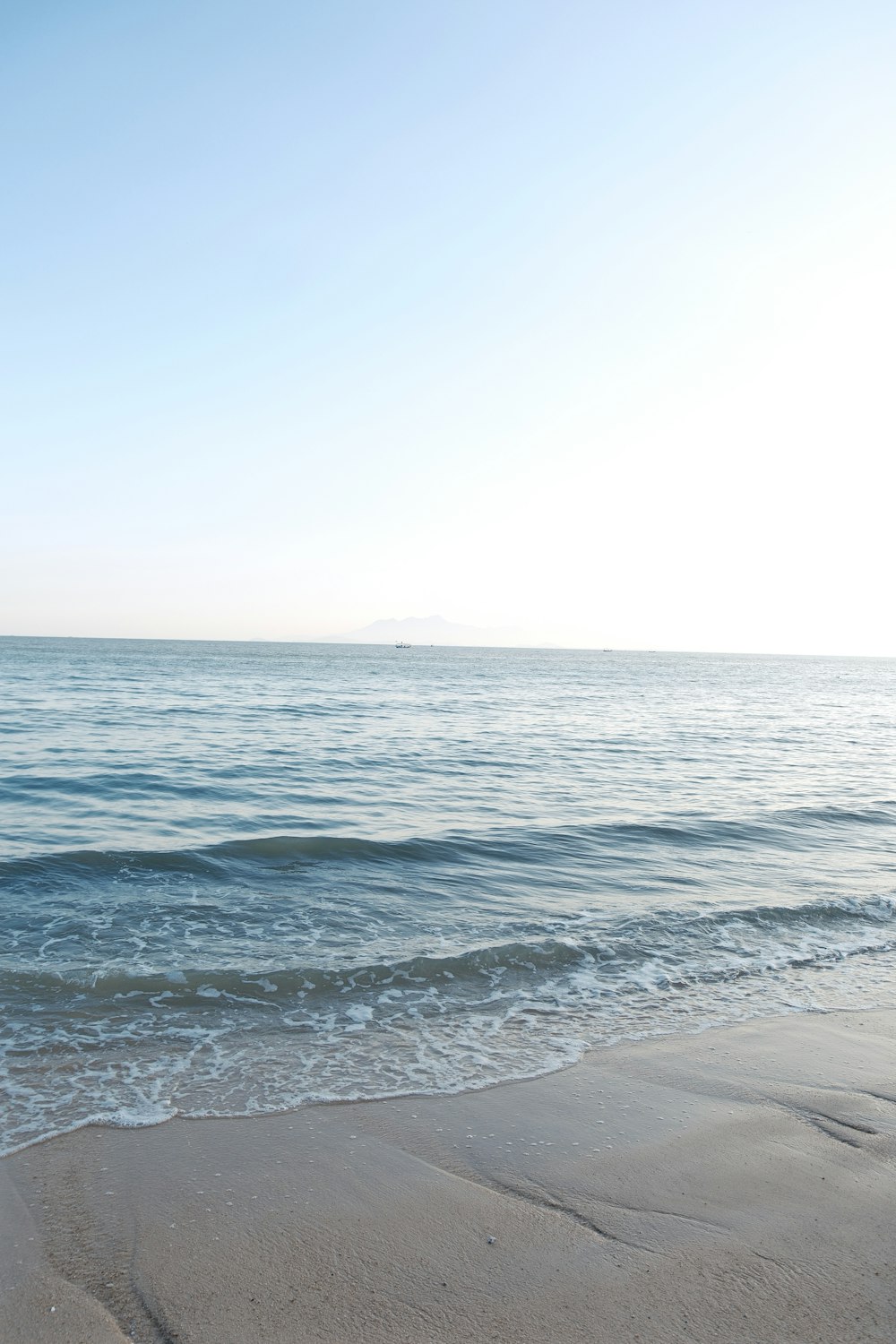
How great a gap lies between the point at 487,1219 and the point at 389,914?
5.97 metres

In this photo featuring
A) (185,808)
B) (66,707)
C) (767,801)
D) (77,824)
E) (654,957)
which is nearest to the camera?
(654,957)

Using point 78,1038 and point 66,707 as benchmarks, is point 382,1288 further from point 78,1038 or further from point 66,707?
point 66,707

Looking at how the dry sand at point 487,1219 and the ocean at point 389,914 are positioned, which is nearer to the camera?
the dry sand at point 487,1219

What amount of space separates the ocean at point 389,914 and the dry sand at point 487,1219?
63cm

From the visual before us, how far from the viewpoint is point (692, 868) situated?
13.0 m

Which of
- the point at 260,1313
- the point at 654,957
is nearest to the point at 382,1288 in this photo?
the point at 260,1313

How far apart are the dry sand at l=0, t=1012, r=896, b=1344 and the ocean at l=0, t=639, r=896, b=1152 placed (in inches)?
24.7

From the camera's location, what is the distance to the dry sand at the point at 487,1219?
371cm

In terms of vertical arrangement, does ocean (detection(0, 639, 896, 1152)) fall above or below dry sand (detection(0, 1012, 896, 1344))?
below

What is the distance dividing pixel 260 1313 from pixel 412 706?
133 feet

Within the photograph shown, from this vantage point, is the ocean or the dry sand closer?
the dry sand

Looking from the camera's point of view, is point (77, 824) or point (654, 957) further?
point (77, 824)

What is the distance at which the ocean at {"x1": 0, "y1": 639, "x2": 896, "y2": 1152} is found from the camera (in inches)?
259

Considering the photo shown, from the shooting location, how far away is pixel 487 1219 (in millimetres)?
4496
